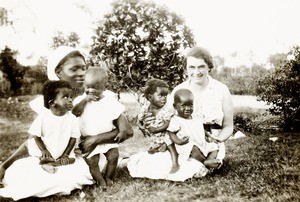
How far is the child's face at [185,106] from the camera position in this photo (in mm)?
2111

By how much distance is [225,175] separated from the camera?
84.5 inches

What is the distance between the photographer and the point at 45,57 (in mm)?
2521

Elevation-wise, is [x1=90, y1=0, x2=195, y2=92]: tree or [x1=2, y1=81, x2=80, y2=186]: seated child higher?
[x1=90, y1=0, x2=195, y2=92]: tree

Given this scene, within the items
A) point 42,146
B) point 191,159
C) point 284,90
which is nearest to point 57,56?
point 42,146

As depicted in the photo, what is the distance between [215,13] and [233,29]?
18 centimetres

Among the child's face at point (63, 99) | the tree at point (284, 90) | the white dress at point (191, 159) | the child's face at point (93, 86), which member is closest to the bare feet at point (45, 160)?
the child's face at point (63, 99)

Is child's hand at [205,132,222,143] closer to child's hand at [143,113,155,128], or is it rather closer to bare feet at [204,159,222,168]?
bare feet at [204,159,222,168]

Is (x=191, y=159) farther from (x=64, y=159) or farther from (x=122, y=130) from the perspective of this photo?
(x=64, y=159)

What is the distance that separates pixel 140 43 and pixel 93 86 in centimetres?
57

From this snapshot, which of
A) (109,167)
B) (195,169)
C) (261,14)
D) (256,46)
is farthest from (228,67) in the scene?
(109,167)

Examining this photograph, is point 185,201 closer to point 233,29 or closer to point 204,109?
point 204,109

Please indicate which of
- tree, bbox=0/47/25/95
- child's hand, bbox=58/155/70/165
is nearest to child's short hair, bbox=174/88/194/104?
child's hand, bbox=58/155/70/165

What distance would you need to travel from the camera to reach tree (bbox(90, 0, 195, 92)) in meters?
2.37

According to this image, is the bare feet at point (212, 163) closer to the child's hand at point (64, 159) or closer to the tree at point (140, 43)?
the tree at point (140, 43)
